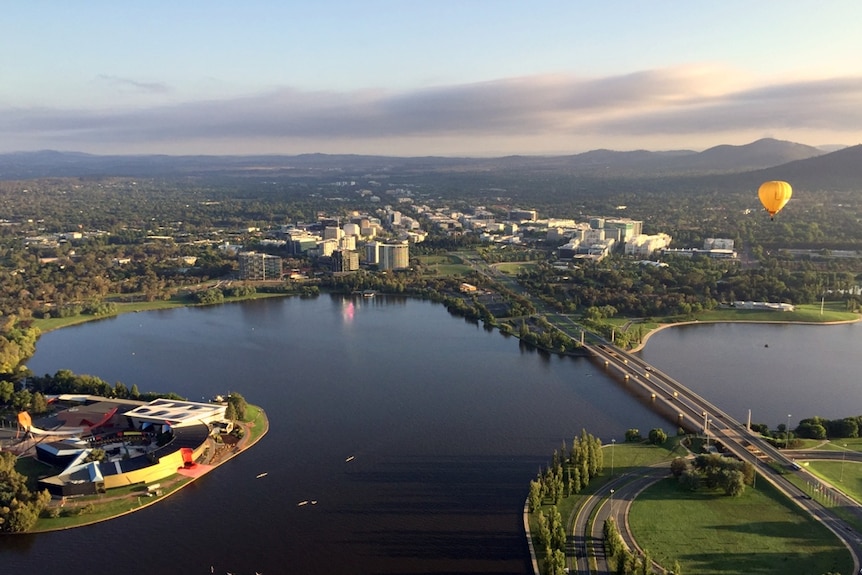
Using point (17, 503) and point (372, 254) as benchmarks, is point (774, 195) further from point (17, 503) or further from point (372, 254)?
point (372, 254)

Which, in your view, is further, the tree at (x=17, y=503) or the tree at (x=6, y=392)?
the tree at (x=6, y=392)

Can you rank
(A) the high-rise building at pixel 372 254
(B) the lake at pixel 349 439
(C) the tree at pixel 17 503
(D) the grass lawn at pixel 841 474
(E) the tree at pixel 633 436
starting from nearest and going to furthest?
(B) the lake at pixel 349 439
(C) the tree at pixel 17 503
(D) the grass lawn at pixel 841 474
(E) the tree at pixel 633 436
(A) the high-rise building at pixel 372 254

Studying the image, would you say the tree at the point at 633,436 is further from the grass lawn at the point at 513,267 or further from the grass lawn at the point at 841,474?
the grass lawn at the point at 513,267

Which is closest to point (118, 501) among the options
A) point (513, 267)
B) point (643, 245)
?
point (513, 267)

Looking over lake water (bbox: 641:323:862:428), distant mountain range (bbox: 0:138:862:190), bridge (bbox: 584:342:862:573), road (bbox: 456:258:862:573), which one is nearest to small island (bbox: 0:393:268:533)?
road (bbox: 456:258:862:573)

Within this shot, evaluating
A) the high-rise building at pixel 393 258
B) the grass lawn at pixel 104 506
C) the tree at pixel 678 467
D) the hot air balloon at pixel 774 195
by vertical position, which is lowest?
the grass lawn at pixel 104 506

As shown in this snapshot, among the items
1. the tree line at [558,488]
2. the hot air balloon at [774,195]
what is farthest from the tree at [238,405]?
the hot air balloon at [774,195]

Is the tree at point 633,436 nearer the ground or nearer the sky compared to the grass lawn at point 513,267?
nearer the ground

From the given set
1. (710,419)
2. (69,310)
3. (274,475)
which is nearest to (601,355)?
(710,419)
